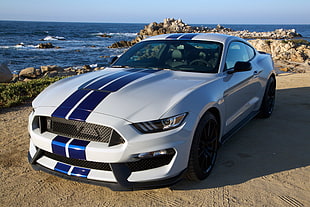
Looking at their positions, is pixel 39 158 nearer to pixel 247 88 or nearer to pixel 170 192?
pixel 170 192

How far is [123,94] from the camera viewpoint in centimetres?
288

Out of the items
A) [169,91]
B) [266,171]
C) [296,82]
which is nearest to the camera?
[169,91]

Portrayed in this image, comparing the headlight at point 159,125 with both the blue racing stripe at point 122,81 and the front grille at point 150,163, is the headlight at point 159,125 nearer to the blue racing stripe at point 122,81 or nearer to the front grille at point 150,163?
the front grille at point 150,163

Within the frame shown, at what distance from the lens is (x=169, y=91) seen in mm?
2938

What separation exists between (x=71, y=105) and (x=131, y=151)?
0.72 metres

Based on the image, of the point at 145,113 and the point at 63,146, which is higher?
the point at 145,113

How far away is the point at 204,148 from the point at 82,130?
47.6 inches

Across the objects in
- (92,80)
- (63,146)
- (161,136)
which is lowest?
(63,146)

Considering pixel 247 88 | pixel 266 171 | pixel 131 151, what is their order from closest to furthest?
pixel 131 151 → pixel 266 171 → pixel 247 88

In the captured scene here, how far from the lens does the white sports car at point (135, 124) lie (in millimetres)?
2516

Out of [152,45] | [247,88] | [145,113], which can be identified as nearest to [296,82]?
[247,88]

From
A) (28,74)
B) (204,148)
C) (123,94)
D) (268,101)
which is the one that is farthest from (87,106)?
(28,74)

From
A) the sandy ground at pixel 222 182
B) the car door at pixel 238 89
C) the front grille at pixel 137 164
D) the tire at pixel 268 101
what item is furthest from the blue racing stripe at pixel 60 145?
the tire at pixel 268 101

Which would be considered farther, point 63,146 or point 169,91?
point 169,91
